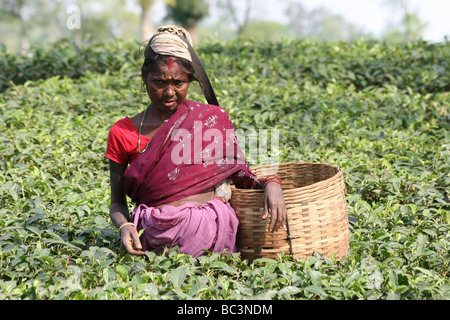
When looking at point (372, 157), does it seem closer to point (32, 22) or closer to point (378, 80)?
point (378, 80)

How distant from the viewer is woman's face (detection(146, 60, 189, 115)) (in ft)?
9.16

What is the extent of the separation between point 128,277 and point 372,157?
2.73 metres

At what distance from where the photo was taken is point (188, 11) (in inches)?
730

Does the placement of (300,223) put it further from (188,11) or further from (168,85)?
(188,11)

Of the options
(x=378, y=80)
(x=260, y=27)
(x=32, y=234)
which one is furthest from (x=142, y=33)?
(x=260, y=27)

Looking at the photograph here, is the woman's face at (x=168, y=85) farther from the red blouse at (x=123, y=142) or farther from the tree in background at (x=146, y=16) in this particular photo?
the tree in background at (x=146, y=16)

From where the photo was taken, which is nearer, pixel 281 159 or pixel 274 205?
pixel 274 205

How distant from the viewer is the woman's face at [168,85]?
2791mm

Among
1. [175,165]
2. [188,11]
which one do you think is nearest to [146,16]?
[188,11]

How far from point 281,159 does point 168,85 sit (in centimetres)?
198

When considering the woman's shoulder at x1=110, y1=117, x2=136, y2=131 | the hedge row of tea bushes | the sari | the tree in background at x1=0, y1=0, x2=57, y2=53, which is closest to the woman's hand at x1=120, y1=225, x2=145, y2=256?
the sari

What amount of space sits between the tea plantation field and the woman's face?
0.34 meters

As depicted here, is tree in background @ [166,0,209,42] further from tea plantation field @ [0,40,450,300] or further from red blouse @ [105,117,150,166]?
red blouse @ [105,117,150,166]

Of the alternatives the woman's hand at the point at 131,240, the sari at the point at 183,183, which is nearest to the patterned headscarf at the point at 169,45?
the sari at the point at 183,183
